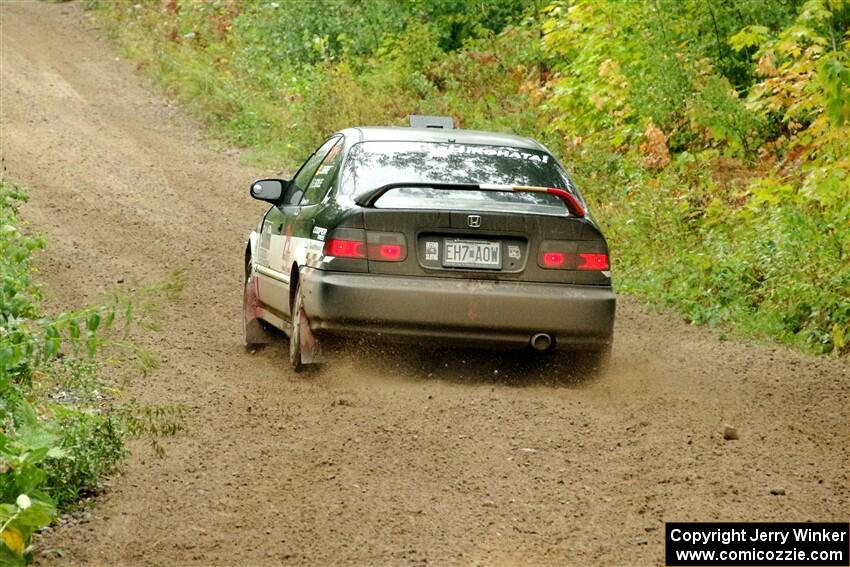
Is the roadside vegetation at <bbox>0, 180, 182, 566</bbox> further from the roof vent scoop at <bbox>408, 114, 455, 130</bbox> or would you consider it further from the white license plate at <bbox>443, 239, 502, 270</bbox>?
the roof vent scoop at <bbox>408, 114, 455, 130</bbox>

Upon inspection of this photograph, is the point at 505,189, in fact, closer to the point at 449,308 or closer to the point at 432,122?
the point at 449,308

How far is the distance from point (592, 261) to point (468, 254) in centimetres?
77

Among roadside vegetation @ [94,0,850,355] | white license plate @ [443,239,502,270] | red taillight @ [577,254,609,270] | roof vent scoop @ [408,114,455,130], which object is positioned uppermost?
roof vent scoop @ [408,114,455,130]

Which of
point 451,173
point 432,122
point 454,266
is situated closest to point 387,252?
point 454,266

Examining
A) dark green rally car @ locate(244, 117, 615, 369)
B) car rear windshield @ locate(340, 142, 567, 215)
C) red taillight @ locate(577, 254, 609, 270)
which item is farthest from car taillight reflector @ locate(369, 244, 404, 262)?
red taillight @ locate(577, 254, 609, 270)

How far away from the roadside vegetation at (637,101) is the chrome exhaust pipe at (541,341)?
2142 mm

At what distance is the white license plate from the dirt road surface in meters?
0.73

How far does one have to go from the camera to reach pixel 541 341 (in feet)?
27.0

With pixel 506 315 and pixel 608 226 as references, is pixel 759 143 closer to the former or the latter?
pixel 608 226

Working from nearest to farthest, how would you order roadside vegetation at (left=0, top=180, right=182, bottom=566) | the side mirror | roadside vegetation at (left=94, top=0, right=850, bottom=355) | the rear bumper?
1. roadside vegetation at (left=0, top=180, right=182, bottom=566)
2. the rear bumper
3. the side mirror
4. roadside vegetation at (left=94, top=0, right=850, bottom=355)

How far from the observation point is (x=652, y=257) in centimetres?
1352

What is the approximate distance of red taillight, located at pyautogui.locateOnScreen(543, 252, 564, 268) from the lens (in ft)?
26.9

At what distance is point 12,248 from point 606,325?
395 cm

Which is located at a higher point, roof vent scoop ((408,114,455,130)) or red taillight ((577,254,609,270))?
roof vent scoop ((408,114,455,130))
